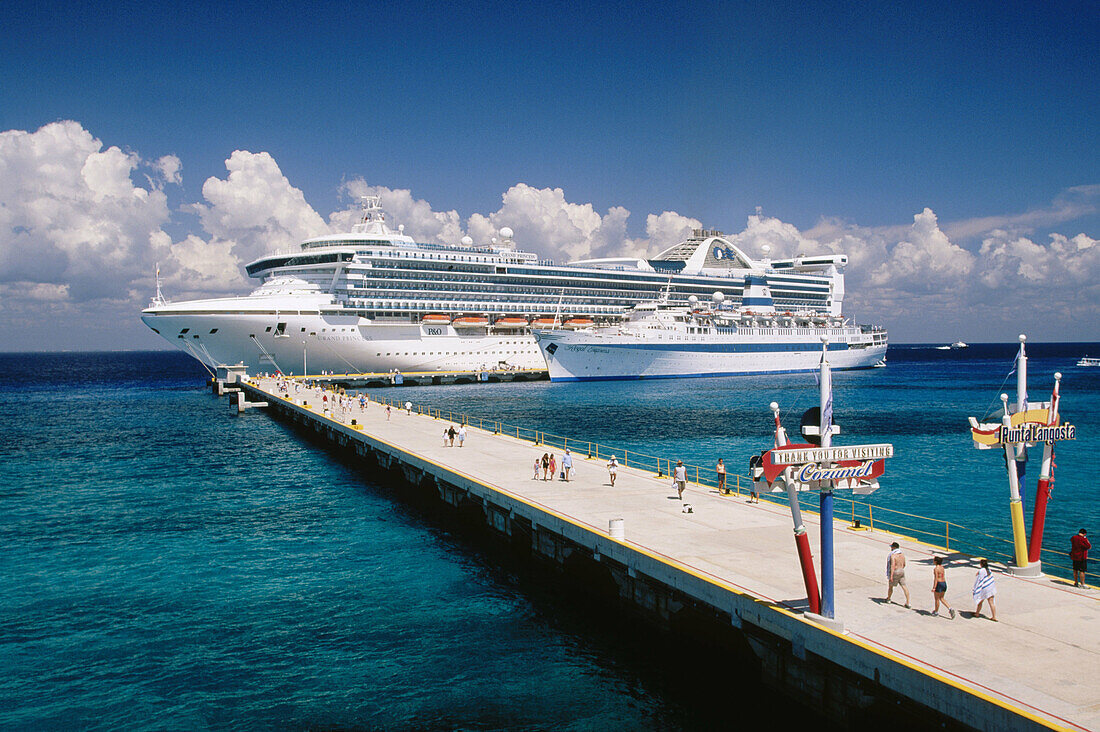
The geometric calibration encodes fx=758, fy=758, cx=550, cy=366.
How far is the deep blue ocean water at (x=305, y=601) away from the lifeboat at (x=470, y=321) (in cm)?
4557

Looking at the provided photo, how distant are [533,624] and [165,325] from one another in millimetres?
68762

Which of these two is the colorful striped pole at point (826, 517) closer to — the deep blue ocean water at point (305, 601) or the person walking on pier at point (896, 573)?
the person walking on pier at point (896, 573)

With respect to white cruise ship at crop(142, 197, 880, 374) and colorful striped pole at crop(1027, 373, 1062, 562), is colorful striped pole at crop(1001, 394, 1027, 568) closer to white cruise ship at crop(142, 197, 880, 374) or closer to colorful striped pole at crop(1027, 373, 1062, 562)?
colorful striped pole at crop(1027, 373, 1062, 562)

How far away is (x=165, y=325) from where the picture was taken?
244 ft

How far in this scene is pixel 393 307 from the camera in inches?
3354

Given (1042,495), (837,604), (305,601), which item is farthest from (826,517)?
(305,601)

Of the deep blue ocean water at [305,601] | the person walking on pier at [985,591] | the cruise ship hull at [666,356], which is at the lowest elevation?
the deep blue ocean water at [305,601]

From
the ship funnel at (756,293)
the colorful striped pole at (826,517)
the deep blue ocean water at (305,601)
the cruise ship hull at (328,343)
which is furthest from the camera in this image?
the ship funnel at (756,293)

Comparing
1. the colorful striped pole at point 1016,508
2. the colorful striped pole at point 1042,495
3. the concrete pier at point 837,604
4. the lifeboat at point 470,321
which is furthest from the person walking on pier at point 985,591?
the lifeboat at point 470,321

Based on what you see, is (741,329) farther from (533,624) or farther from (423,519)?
(533,624)

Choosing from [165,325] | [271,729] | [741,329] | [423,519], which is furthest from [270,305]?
[271,729]

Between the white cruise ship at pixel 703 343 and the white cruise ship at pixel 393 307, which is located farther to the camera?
the white cruise ship at pixel 703 343

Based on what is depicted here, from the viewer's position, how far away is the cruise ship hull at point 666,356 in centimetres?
8831

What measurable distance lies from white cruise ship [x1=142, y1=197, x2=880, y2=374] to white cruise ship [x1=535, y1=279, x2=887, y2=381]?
25.4 ft
